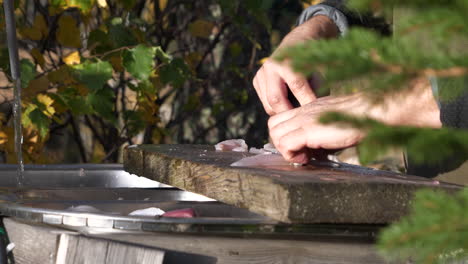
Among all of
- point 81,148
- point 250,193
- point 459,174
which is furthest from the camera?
point 81,148

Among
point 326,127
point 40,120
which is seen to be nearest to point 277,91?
point 326,127

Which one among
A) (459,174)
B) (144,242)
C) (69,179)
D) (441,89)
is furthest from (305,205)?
(69,179)

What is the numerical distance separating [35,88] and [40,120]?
0.23 metres

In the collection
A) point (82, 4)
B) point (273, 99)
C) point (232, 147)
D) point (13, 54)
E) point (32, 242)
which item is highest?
point (82, 4)

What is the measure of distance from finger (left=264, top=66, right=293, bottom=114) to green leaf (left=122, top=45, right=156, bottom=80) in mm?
1197

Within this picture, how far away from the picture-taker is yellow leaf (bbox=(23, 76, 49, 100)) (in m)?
2.97

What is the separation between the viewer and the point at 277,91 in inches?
69.1

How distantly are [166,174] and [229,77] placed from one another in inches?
118

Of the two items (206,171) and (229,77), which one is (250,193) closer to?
(206,171)

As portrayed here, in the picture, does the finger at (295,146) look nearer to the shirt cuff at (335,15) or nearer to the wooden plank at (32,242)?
the wooden plank at (32,242)

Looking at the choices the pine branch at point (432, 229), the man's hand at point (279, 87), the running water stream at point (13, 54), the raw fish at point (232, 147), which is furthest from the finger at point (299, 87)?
the pine branch at point (432, 229)

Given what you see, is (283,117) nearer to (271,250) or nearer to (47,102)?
(271,250)

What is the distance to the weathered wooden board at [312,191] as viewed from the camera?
1038 mm

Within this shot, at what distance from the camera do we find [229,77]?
4.49 meters
